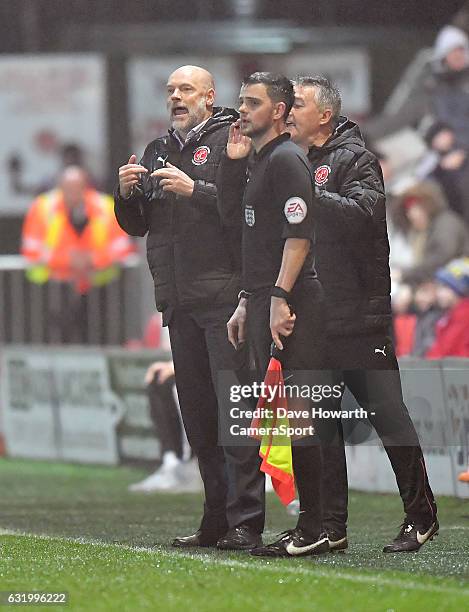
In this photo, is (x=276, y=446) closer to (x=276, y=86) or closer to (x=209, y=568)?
(x=209, y=568)

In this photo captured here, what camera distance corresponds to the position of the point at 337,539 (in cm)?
785

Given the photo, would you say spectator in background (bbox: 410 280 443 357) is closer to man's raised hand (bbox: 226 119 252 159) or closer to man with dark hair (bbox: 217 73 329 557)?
man's raised hand (bbox: 226 119 252 159)

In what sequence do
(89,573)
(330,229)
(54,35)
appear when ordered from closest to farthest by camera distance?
(89,573) → (330,229) → (54,35)

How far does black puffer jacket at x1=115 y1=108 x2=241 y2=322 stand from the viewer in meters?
7.96

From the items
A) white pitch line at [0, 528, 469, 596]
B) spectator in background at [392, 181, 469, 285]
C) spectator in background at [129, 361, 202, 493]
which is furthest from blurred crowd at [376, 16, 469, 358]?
white pitch line at [0, 528, 469, 596]

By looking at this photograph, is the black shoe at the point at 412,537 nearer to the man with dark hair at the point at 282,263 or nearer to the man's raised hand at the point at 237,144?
the man with dark hair at the point at 282,263

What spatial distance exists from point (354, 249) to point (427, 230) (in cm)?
732

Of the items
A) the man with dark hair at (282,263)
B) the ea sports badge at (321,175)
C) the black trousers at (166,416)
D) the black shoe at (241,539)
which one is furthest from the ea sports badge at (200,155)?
the black trousers at (166,416)

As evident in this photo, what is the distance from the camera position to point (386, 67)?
59.6 ft

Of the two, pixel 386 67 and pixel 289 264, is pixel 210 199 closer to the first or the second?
Result: pixel 289 264

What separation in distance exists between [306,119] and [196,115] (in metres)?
0.49

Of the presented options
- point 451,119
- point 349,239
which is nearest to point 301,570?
point 349,239

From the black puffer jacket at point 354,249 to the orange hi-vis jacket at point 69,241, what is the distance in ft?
30.5

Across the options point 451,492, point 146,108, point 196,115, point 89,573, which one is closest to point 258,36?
point 146,108
